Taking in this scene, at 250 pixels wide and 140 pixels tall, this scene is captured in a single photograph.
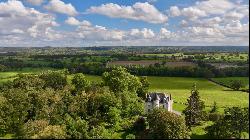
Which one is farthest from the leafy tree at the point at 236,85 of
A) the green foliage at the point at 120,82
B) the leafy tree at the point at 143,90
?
the green foliage at the point at 120,82

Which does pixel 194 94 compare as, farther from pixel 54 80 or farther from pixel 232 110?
pixel 54 80

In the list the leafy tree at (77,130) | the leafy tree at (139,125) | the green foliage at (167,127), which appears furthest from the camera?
the leafy tree at (139,125)

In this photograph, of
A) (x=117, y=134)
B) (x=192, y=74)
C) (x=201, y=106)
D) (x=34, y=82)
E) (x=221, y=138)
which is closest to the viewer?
(x=221, y=138)

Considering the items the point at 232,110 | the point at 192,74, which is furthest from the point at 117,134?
the point at 192,74

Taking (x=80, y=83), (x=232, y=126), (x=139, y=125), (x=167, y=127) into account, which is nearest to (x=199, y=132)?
(x=232, y=126)

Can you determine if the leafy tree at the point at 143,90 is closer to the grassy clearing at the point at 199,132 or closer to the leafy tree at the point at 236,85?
the grassy clearing at the point at 199,132

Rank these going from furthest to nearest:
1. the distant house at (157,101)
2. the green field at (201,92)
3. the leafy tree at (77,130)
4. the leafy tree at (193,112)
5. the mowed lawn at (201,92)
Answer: the mowed lawn at (201,92), the green field at (201,92), the distant house at (157,101), the leafy tree at (193,112), the leafy tree at (77,130)

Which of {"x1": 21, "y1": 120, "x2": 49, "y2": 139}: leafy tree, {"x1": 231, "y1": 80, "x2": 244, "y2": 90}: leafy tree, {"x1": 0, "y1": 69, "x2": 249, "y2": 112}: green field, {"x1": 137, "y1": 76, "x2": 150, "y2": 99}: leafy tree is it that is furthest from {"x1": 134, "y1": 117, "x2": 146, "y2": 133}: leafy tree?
{"x1": 231, "y1": 80, "x2": 244, "y2": 90}: leafy tree
